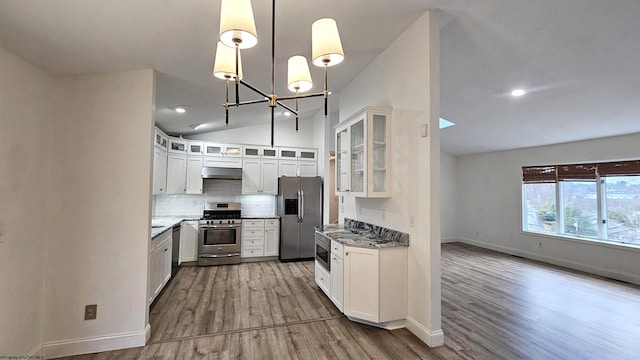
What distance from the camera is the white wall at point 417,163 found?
2.62 metres

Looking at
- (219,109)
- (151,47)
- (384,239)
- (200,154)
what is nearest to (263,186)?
(200,154)

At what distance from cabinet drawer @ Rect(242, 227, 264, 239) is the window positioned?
226 inches

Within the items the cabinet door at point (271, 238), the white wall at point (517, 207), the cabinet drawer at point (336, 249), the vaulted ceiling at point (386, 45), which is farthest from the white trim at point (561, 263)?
the cabinet door at point (271, 238)

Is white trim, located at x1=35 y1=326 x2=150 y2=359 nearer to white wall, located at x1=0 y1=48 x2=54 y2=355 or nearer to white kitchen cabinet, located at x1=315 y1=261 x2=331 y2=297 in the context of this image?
white wall, located at x1=0 y1=48 x2=54 y2=355

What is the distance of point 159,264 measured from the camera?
3648mm

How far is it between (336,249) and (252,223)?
9.52 feet

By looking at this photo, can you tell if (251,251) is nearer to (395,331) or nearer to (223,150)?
(223,150)

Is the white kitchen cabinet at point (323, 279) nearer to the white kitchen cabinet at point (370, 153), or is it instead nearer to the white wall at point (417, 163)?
the white wall at point (417, 163)

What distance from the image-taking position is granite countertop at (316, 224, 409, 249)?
9.69ft

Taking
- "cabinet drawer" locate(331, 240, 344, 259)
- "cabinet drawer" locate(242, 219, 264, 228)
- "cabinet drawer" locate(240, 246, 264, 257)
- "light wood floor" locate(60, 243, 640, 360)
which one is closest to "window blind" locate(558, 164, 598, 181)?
"light wood floor" locate(60, 243, 640, 360)

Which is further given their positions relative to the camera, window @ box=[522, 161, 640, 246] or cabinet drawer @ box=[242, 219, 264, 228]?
cabinet drawer @ box=[242, 219, 264, 228]

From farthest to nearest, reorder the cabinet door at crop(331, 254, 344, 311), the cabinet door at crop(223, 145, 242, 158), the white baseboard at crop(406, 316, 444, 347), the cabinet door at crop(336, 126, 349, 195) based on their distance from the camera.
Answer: the cabinet door at crop(223, 145, 242, 158) < the cabinet door at crop(336, 126, 349, 195) < the cabinet door at crop(331, 254, 344, 311) < the white baseboard at crop(406, 316, 444, 347)

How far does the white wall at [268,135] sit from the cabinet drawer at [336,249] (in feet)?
12.0

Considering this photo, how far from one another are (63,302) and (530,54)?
5282mm
